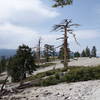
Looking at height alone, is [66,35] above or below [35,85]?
above

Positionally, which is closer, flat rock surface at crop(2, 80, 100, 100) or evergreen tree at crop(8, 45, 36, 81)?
flat rock surface at crop(2, 80, 100, 100)

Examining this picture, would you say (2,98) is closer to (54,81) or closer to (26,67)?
(54,81)

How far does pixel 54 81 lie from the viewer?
22.5 m

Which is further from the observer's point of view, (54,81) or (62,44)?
(62,44)

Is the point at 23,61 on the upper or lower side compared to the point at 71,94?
upper

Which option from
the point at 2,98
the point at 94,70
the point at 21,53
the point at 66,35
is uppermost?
the point at 66,35

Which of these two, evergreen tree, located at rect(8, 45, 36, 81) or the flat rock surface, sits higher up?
evergreen tree, located at rect(8, 45, 36, 81)

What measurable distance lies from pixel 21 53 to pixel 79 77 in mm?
11641

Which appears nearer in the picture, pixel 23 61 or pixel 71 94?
pixel 71 94

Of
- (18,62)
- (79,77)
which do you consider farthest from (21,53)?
(79,77)

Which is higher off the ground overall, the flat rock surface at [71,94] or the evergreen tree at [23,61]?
the evergreen tree at [23,61]

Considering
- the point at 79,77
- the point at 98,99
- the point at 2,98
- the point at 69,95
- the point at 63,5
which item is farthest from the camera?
the point at 79,77

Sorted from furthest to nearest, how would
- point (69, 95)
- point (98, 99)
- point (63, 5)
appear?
point (69, 95) → point (98, 99) → point (63, 5)

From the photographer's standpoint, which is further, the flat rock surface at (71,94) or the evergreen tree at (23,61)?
the evergreen tree at (23,61)
